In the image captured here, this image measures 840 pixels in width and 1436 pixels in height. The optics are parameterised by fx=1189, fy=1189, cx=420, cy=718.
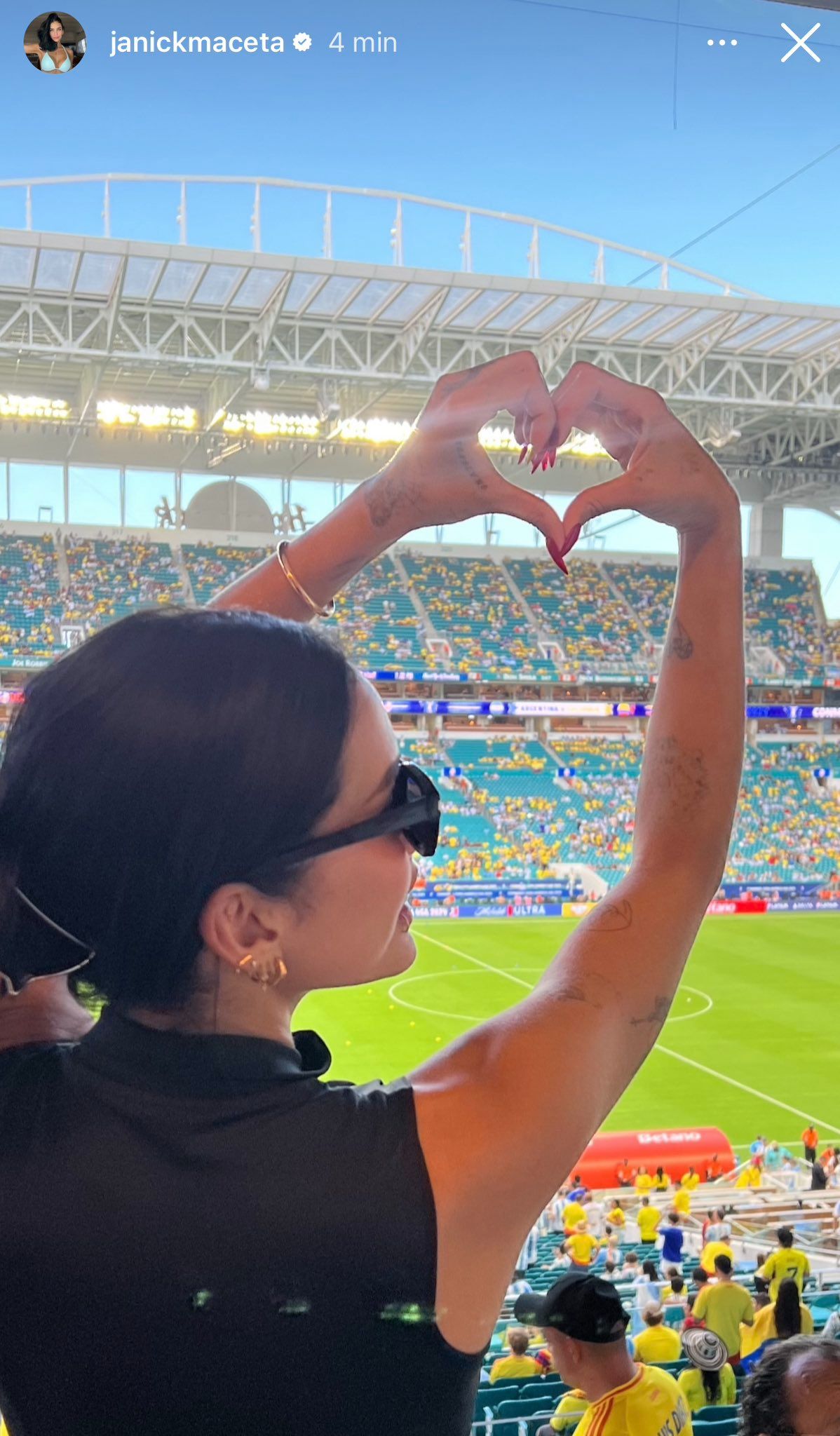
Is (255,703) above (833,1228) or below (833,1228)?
above

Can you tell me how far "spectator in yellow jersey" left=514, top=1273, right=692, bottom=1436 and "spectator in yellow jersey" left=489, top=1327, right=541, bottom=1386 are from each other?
1.29 metres

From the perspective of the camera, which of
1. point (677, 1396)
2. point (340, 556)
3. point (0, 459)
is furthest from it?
point (0, 459)

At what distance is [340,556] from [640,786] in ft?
0.58

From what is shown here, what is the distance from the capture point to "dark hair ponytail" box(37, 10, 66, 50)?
1324 millimetres

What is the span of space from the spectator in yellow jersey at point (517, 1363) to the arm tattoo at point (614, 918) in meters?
2.04

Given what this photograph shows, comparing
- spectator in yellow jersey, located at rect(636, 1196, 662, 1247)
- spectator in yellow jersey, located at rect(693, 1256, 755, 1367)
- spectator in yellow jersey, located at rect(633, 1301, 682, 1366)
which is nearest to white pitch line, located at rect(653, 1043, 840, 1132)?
spectator in yellow jersey, located at rect(636, 1196, 662, 1247)

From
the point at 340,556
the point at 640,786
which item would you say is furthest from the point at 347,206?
the point at 640,786

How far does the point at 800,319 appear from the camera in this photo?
250 inches

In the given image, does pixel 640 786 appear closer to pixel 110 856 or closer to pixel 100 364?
pixel 110 856

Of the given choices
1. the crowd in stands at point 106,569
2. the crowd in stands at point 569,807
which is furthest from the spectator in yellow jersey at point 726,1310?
the crowd in stands at point 569,807

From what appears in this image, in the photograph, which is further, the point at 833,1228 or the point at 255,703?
the point at 833,1228

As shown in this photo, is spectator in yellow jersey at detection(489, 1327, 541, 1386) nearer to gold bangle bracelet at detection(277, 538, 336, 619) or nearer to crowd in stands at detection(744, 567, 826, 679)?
gold bangle bracelet at detection(277, 538, 336, 619)

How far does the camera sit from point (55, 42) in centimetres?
136

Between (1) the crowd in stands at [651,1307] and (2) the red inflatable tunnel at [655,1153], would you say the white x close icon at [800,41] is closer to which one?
(1) the crowd in stands at [651,1307]
